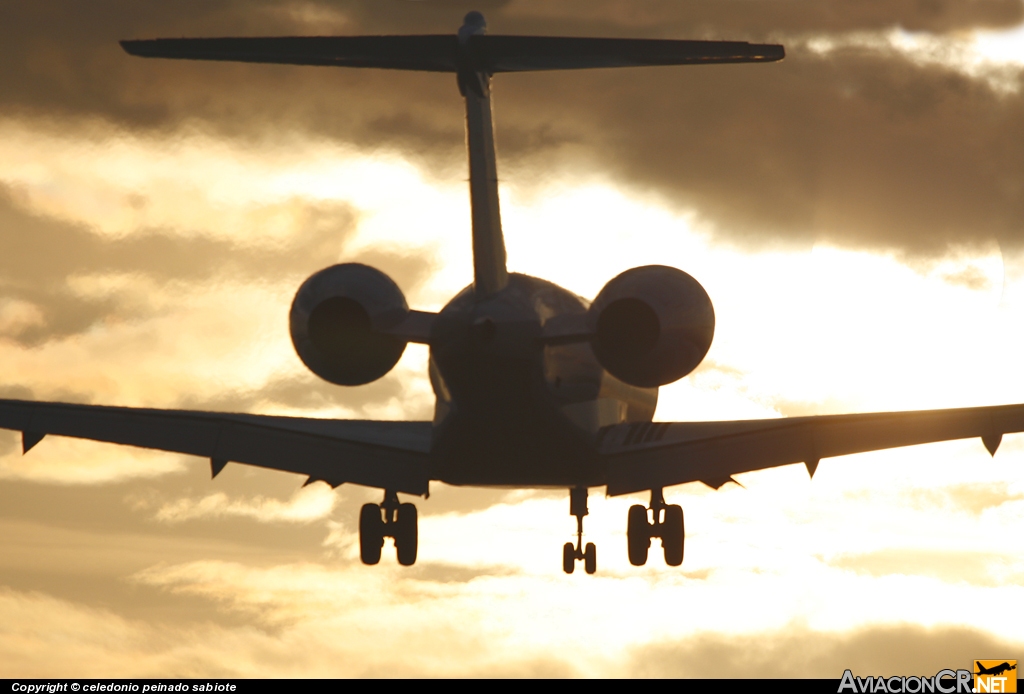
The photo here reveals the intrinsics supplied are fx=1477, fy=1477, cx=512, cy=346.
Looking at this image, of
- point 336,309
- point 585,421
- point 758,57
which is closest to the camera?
point 758,57

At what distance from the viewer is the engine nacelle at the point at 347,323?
73.6ft

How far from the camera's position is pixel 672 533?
28703 mm

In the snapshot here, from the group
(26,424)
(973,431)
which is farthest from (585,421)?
(26,424)

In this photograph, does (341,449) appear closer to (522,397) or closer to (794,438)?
(522,397)

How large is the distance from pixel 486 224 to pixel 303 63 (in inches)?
148

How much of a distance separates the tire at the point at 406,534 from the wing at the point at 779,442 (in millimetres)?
4015

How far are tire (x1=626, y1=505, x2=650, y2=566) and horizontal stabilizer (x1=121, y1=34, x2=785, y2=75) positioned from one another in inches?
Answer: 379

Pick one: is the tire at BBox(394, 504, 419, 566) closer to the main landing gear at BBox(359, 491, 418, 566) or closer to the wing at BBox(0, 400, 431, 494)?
the main landing gear at BBox(359, 491, 418, 566)

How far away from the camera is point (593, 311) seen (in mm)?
21281

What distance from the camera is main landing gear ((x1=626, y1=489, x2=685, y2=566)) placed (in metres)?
28.7

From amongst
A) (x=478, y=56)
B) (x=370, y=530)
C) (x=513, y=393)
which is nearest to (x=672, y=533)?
(x=370, y=530)

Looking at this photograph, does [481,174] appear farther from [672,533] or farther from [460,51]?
[672,533]

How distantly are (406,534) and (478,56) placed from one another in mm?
9550

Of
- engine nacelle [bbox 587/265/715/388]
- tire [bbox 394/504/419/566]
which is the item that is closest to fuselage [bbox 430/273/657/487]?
engine nacelle [bbox 587/265/715/388]
